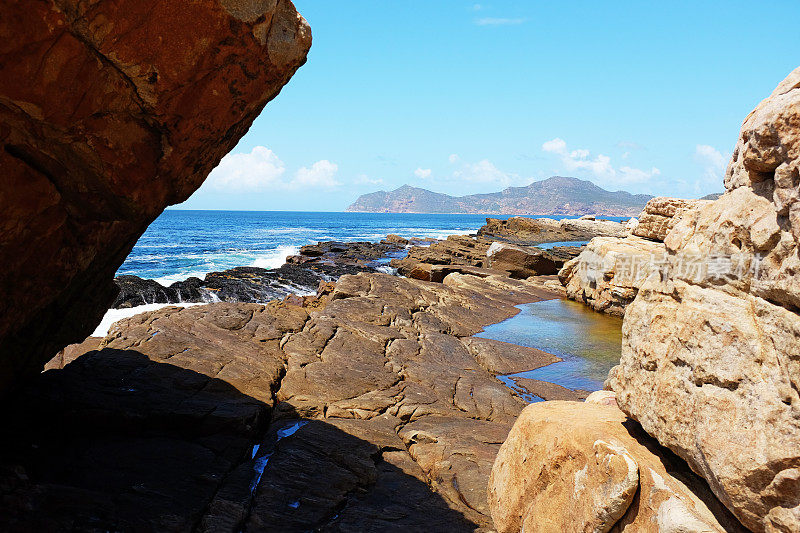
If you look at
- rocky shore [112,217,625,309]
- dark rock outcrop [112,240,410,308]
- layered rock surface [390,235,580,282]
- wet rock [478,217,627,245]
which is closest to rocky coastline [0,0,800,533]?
rocky shore [112,217,625,309]

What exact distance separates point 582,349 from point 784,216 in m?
12.6

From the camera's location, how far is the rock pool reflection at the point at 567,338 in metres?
12.5

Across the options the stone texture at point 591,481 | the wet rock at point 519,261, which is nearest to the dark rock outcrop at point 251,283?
the wet rock at point 519,261

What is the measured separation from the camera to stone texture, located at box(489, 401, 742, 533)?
3.96 m

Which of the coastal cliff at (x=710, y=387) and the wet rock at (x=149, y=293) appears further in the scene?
the wet rock at (x=149, y=293)

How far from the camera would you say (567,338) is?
16.5 m

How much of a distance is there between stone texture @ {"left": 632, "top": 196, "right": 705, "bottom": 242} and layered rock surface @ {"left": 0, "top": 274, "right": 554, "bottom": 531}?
1106cm

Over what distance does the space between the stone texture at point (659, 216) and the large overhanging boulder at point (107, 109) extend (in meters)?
18.8

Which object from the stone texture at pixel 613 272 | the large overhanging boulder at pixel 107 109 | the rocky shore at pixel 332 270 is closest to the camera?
the large overhanging boulder at pixel 107 109

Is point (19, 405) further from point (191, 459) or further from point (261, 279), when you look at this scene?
point (261, 279)

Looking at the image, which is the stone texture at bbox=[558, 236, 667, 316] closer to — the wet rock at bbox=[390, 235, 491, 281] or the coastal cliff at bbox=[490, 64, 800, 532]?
the wet rock at bbox=[390, 235, 491, 281]

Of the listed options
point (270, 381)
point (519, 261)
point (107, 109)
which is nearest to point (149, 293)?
point (270, 381)

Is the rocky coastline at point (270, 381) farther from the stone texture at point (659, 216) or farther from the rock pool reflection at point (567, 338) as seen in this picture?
the stone texture at point (659, 216)

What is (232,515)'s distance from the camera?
569cm
